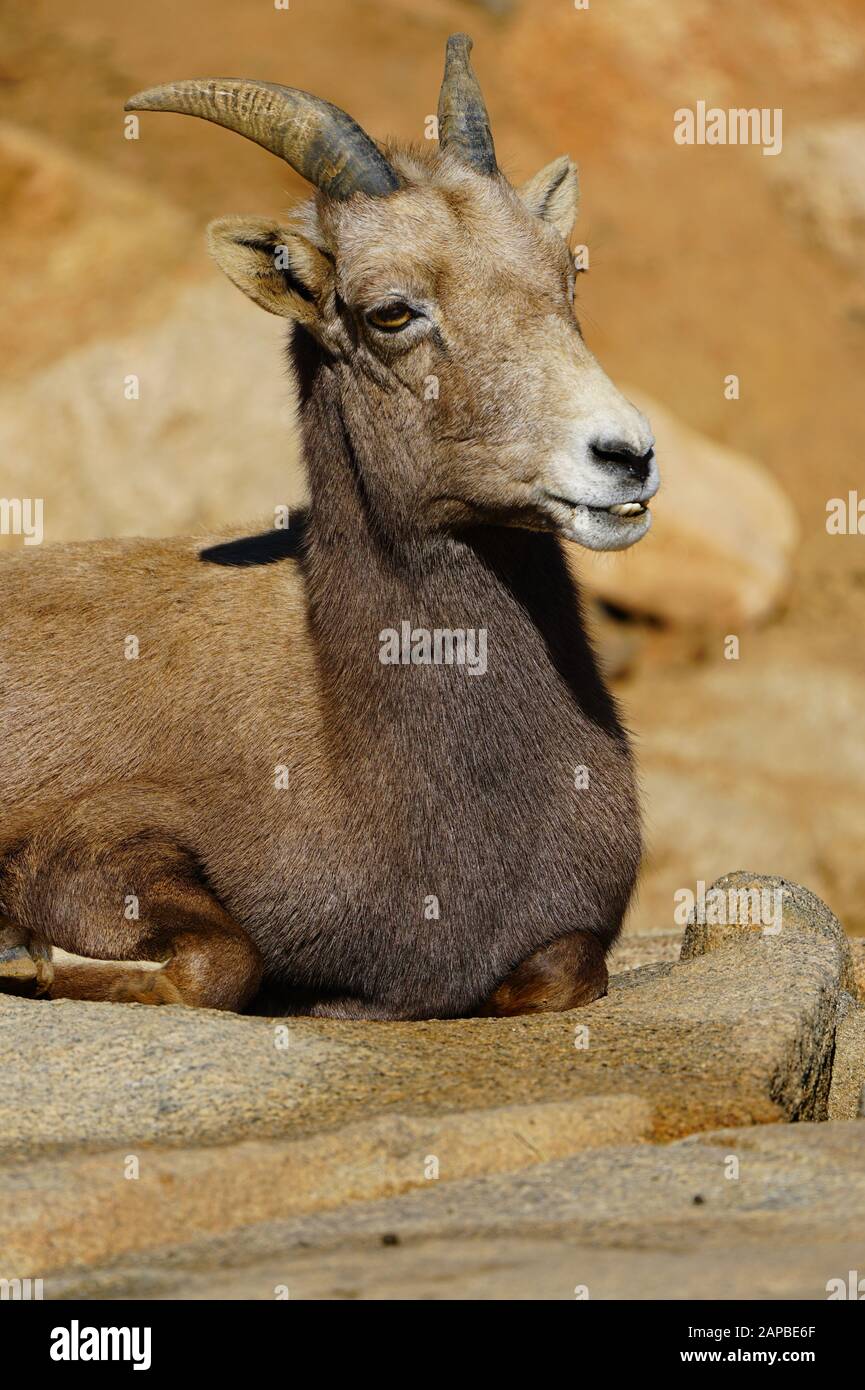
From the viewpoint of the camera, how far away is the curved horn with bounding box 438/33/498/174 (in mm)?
7898

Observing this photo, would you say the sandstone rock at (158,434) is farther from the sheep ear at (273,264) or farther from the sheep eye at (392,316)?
the sheep eye at (392,316)

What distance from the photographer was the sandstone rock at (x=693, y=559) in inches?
803

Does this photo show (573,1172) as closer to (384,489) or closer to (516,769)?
(516,769)

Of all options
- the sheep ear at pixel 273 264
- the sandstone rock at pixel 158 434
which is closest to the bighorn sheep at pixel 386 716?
the sheep ear at pixel 273 264

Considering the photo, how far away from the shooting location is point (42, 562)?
9180mm

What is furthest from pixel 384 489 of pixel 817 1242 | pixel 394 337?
pixel 817 1242

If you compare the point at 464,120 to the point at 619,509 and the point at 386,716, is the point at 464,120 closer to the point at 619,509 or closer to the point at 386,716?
the point at 619,509

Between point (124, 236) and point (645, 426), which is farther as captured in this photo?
point (124, 236)

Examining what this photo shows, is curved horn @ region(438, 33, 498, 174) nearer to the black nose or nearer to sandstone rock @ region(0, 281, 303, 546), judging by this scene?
the black nose

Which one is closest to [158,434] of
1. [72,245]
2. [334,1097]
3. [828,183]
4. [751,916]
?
[72,245]

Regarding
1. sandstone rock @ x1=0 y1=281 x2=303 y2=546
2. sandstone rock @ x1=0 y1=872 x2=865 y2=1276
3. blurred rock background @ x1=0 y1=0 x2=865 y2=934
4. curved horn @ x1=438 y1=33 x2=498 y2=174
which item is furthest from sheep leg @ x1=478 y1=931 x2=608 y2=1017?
sandstone rock @ x1=0 y1=281 x2=303 y2=546

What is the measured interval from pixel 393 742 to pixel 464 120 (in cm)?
271

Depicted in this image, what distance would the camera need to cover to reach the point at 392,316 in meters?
7.27

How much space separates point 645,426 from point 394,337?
1.17 m
